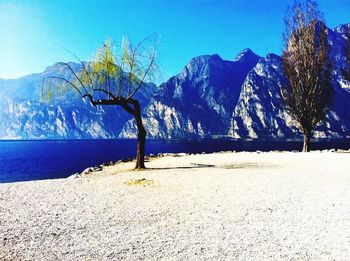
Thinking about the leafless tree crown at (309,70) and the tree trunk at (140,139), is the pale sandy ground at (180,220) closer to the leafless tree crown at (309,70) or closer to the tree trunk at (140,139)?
the tree trunk at (140,139)

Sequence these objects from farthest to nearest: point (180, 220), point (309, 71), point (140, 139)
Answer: point (309, 71), point (140, 139), point (180, 220)

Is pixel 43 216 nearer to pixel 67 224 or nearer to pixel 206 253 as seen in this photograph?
pixel 67 224

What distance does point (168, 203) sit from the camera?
15.6 m

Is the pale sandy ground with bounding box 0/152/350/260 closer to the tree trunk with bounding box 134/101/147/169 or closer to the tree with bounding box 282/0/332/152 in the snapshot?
the tree trunk with bounding box 134/101/147/169

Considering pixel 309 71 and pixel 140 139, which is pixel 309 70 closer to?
pixel 309 71

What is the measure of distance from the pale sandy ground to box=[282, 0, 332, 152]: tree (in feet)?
81.2

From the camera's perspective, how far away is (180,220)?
1288 cm

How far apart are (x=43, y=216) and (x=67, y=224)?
5.84 ft

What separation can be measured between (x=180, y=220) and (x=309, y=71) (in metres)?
37.9

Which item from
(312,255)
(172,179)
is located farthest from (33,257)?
(172,179)

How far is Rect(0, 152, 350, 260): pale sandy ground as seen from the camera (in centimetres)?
984

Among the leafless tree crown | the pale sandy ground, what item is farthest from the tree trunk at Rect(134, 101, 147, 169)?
the leafless tree crown

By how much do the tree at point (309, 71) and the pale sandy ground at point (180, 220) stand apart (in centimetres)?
2476

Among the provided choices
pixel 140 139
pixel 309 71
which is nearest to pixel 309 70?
pixel 309 71
